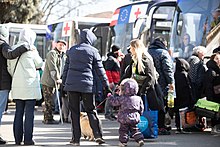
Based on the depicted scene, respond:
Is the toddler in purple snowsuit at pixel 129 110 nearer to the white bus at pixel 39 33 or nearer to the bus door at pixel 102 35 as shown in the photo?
the bus door at pixel 102 35

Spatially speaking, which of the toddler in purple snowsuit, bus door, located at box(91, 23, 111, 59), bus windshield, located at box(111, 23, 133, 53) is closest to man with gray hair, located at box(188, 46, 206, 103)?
the toddler in purple snowsuit

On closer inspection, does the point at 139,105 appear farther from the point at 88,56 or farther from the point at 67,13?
the point at 67,13

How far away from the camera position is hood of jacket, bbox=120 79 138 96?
10.2m

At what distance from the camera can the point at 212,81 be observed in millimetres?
11914

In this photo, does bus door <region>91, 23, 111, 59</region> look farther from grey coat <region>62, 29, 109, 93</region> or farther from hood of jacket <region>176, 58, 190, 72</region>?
grey coat <region>62, 29, 109, 93</region>

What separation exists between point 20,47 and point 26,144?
171 centimetres

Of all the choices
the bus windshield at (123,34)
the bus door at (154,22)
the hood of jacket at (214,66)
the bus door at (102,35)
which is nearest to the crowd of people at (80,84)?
the hood of jacket at (214,66)

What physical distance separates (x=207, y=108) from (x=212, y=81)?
0.59 metres

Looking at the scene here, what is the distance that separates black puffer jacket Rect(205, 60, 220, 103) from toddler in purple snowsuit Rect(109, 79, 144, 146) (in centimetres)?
218

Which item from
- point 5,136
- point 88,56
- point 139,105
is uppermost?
point 88,56

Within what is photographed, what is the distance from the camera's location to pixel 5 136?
11766mm

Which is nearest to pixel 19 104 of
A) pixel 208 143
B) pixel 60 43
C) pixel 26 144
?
pixel 26 144

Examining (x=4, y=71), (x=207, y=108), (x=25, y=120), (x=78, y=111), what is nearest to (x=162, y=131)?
(x=207, y=108)

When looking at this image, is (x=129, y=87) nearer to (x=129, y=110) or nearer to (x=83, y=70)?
(x=129, y=110)
